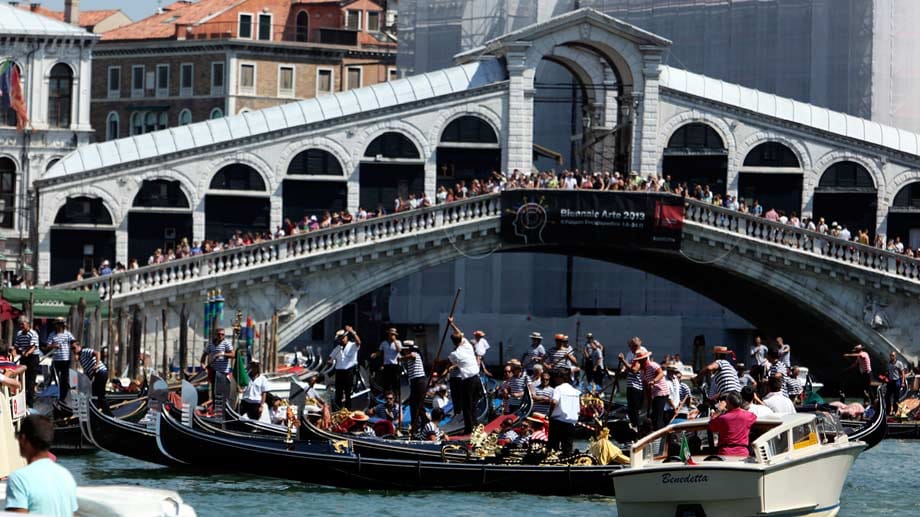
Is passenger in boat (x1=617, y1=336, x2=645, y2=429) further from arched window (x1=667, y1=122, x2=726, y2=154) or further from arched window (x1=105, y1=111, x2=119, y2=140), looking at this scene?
arched window (x1=105, y1=111, x2=119, y2=140)

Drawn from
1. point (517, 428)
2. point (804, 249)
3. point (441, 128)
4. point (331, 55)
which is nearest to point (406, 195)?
point (441, 128)

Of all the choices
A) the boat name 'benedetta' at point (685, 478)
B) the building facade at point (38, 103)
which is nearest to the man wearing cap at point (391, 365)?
the boat name 'benedetta' at point (685, 478)

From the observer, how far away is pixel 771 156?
37938 mm

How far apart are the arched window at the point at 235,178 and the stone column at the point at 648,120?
6.69 meters

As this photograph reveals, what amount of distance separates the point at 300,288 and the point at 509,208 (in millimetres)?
3709

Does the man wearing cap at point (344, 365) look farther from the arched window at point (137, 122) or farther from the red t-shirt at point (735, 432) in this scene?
the arched window at point (137, 122)

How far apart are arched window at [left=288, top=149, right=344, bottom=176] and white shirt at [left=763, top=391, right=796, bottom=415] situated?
17.7m

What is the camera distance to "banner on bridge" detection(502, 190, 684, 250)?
35406 mm

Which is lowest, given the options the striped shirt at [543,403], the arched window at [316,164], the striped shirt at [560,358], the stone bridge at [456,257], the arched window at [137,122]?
the striped shirt at [543,403]

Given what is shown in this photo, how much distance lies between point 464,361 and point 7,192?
22.0 m

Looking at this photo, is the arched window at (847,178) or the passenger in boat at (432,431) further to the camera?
the arched window at (847,178)

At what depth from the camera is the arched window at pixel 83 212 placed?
36688 mm

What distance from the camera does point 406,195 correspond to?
37.6m

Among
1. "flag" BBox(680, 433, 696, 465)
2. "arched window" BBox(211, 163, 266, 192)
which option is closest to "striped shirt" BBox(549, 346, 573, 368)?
"flag" BBox(680, 433, 696, 465)
